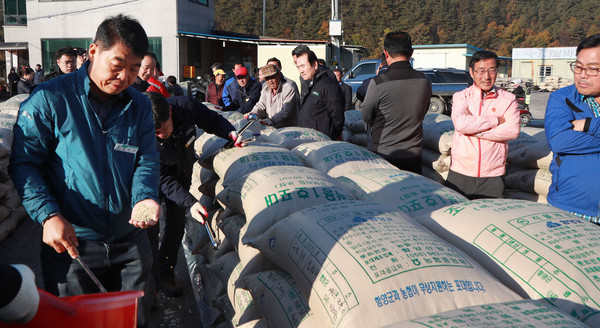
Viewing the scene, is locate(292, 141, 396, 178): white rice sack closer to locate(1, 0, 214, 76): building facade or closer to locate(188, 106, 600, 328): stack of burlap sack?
locate(188, 106, 600, 328): stack of burlap sack

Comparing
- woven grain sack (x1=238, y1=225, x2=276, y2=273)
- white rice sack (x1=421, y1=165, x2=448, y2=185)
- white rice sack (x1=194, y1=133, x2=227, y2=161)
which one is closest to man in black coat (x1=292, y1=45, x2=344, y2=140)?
white rice sack (x1=194, y1=133, x2=227, y2=161)

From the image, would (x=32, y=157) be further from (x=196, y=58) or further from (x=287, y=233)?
(x=196, y=58)

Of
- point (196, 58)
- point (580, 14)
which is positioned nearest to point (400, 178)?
point (196, 58)

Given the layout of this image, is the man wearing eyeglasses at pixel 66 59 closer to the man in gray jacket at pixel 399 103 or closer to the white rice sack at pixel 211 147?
the white rice sack at pixel 211 147

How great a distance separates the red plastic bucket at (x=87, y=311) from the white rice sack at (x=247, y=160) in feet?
5.80

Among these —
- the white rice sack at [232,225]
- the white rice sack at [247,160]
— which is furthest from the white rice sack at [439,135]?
the white rice sack at [232,225]

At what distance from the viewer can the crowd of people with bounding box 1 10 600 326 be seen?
1761 mm

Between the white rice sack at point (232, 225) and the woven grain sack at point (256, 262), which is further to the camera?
the white rice sack at point (232, 225)

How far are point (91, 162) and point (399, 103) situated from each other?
A: 2.17 meters

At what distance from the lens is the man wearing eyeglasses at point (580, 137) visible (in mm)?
2352

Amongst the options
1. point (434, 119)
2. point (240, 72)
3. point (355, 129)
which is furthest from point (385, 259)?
point (240, 72)

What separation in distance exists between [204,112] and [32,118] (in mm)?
1486

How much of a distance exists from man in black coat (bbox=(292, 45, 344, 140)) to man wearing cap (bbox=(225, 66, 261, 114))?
217 centimetres

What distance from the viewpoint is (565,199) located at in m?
2.45
